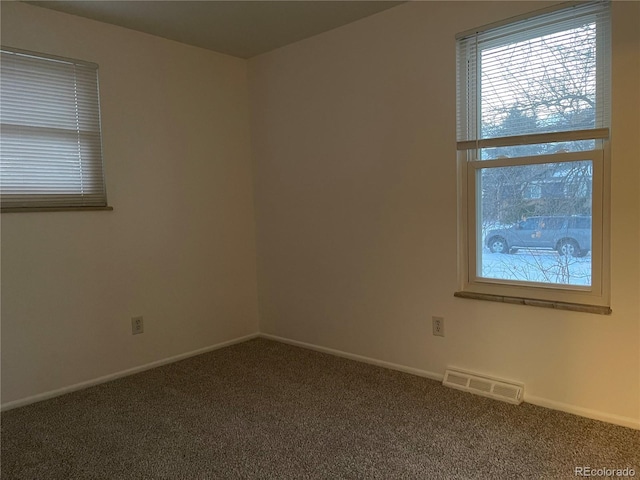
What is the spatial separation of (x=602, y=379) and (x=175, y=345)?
8.55ft

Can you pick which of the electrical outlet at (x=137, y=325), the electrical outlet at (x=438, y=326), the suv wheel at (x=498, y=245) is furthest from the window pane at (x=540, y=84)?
the electrical outlet at (x=137, y=325)

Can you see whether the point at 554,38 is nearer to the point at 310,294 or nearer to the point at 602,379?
the point at 602,379

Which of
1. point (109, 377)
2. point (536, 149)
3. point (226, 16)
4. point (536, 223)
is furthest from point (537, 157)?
point (109, 377)

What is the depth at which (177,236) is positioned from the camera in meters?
3.33

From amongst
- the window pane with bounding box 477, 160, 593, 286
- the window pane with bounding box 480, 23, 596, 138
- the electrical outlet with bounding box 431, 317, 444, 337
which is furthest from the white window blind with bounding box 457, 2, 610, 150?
the electrical outlet with bounding box 431, 317, 444, 337

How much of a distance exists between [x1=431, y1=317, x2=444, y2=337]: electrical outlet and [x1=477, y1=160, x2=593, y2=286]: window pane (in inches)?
14.3

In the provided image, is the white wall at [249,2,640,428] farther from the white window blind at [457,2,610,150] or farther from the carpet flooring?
the carpet flooring

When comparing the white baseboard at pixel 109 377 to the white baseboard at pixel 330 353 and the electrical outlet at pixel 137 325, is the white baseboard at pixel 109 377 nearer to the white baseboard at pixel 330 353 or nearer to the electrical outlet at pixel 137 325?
the white baseboard at pixel 330 353

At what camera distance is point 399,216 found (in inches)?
114

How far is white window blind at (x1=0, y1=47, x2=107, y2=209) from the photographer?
8.43ft

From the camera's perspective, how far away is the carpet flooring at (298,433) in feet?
6.24

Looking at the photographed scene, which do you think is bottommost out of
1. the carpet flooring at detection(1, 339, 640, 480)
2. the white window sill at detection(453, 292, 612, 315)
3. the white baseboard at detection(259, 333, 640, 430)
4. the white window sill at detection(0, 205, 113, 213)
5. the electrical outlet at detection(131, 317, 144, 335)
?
the carpet flooring at detection(1, 339, 640, 480)

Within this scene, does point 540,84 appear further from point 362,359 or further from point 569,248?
point 362,359

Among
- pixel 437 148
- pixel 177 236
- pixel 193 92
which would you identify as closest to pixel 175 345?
pixel 177 236
